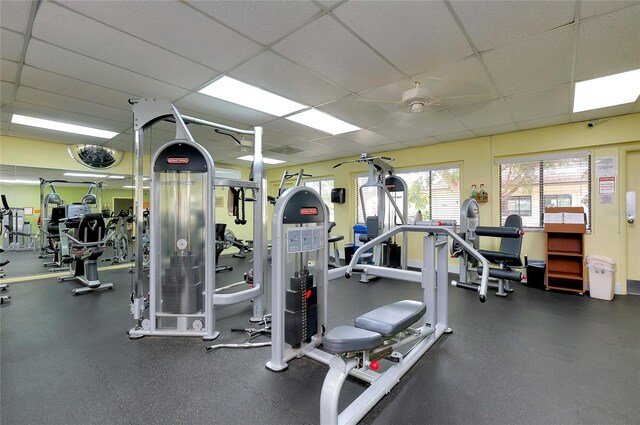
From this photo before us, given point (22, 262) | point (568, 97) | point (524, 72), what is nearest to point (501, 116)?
point (568, 97)

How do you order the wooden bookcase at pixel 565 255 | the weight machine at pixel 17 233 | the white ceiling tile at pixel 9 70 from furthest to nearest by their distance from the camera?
1. the weight machine at pixel 17 233
2. the wooden bookcase at pixel 565 255
3. the white ceiling tile at pixel 9 70

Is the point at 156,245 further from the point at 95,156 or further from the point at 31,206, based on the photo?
the point at 31,206

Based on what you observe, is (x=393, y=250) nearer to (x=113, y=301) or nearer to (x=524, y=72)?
(x=524, y=72)

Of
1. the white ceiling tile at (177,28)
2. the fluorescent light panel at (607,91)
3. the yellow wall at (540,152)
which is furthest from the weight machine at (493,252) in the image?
the white ceiling tile at (177,28)

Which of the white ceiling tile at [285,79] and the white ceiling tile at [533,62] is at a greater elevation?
the white ceiling tile at [285,79]

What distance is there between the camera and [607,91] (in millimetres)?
3248

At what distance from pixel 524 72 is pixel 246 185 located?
293 cm

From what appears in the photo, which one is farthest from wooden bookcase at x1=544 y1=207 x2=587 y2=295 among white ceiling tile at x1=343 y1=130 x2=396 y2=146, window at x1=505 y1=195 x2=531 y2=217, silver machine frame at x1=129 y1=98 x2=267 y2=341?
silver machine frame at x1=129 y1=98 x2=267 y2=341

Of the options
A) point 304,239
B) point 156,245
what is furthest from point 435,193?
point 156,245

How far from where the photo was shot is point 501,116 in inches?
161

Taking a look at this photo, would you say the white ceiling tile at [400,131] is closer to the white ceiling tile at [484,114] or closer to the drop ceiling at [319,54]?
the drop ceiling at [319,54]

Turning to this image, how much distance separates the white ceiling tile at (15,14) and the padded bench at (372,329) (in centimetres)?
280

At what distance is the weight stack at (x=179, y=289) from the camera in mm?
2852

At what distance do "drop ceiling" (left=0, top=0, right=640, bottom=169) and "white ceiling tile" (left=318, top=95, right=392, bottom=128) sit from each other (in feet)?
0.10
